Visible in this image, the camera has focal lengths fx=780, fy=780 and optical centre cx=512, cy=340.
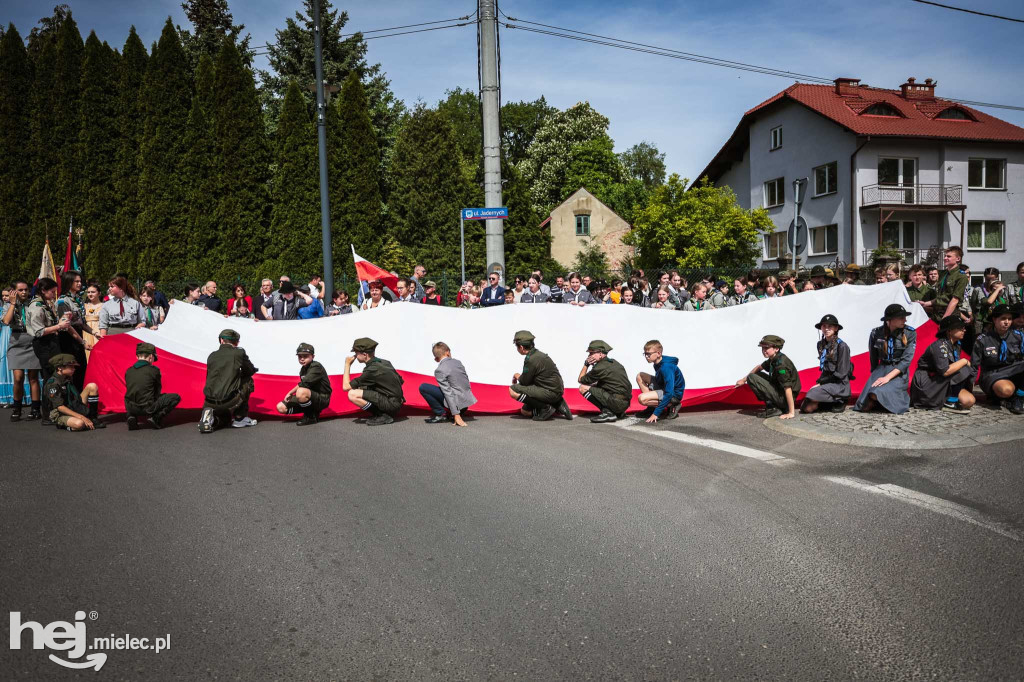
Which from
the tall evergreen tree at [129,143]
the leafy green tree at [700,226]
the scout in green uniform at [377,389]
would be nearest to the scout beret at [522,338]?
the scout in green uniform at [377,389]

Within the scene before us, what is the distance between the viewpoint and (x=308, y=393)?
396 inches

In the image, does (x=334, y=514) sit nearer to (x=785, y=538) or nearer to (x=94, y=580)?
(x=94, y=580)

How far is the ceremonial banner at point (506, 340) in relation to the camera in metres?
10.8

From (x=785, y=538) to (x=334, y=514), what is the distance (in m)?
3.18

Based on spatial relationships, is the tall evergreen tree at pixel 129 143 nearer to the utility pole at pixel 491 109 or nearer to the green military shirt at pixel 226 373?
the utility pole at pixel 491 109

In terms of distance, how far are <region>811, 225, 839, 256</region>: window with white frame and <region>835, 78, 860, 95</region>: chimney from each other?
27.2ft

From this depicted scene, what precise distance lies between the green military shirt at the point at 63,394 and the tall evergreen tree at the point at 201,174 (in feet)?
71.7

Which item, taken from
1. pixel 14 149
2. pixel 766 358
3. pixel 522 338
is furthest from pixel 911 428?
pixel 14 149

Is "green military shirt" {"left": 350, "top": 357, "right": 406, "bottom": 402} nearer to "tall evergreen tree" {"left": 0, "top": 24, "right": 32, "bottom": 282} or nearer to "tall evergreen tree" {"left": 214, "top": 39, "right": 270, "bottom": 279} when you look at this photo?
"tall evergreen tree" {"left": 214, "top": 39, "right": 270, "bottom": 279}

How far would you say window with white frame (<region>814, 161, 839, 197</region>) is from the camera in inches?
1549

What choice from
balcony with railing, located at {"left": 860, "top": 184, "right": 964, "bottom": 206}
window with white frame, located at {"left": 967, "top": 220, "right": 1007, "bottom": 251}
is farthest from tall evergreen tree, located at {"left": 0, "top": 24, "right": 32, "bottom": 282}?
window with white frame, located at {"left": 967, "top": 220, "right": 1007, "bottom": 251}

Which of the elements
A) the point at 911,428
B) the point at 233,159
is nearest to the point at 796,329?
the point at 911,428

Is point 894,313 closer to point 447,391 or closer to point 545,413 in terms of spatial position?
point 545,413

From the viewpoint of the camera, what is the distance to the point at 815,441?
8266mm
